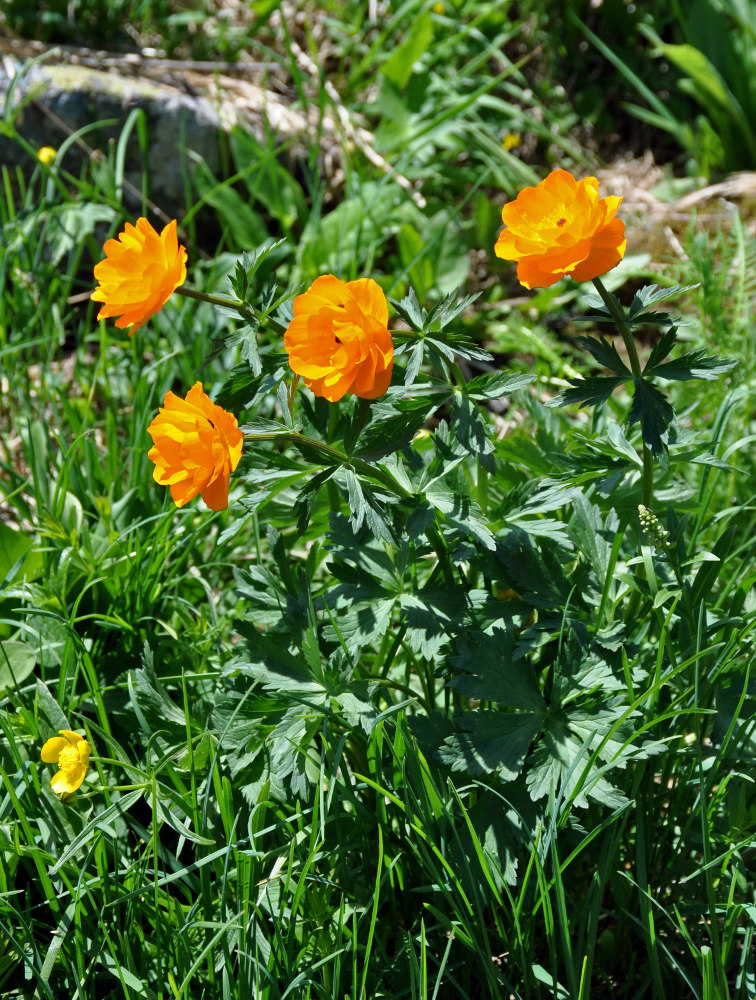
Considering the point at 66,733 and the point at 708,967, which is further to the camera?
the point at 66,733

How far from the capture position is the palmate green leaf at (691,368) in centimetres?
138

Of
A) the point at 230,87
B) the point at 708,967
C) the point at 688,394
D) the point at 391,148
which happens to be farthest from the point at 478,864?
the point at 230,87

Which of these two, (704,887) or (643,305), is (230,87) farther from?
(704,887)

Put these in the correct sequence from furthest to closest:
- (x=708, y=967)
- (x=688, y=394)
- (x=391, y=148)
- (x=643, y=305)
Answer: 1. (x=391, y=148)
2. (x=688, y=394)
3. (x=643, y=305)
4. (x=708, y=967)

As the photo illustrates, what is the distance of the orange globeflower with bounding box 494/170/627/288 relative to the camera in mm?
1284

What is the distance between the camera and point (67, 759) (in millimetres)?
1490

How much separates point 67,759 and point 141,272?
31.4 inches

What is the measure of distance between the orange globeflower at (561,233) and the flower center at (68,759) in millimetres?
1042

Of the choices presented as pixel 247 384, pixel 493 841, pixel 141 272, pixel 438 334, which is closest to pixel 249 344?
pixel 247 384

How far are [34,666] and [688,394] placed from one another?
1.77m

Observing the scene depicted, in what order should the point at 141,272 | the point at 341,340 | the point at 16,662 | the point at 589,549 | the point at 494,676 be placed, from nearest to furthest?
the point at 341,340
the point at 141,272
the point at 494,676
the point at 589,549
the point at 16,662

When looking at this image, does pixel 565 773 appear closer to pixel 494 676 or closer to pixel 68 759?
pixel 494 676

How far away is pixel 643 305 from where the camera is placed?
55.6 inches

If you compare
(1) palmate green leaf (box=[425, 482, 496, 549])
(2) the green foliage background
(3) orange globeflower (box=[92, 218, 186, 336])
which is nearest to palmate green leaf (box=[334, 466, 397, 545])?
(2) the green foliage background
